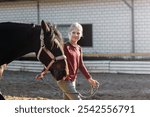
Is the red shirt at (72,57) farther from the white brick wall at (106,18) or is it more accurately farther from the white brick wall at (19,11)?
the white brick wall at (19,11)

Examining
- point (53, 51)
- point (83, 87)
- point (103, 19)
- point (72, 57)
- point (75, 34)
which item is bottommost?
point (83, 87)

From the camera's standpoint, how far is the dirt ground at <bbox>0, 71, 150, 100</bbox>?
939 cm

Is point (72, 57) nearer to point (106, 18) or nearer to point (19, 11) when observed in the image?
point (106, 18)

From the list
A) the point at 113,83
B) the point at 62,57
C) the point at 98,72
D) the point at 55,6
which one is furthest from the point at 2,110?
the point at 55,6

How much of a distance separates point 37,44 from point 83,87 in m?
6.17

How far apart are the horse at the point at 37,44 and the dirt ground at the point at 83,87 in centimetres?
358

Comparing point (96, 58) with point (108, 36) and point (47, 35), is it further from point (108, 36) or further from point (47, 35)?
point (47, 35)

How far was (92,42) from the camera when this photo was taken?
50.9 feet

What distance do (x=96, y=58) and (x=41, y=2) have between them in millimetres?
3386

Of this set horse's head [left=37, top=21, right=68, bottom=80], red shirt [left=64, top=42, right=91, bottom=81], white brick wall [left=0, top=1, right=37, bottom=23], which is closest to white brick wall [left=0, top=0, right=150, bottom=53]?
white brick wall [left=0, top=1, right=37, bottom=23]

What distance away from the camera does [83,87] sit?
11023mm

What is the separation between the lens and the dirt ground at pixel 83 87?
30.8 ft

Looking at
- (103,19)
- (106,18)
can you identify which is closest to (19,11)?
(103,19)

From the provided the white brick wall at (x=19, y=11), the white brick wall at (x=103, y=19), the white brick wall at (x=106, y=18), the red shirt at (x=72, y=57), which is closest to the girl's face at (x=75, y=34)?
the red shirt at (x=72, y=57)
